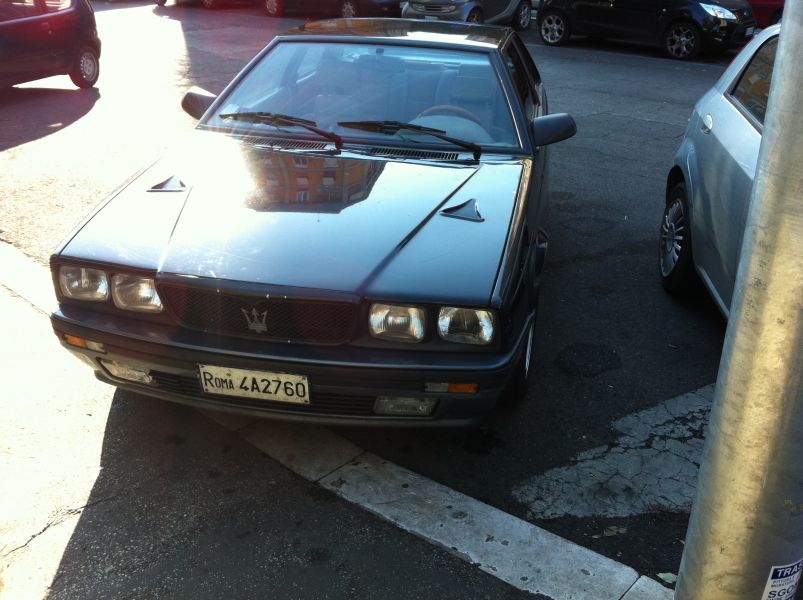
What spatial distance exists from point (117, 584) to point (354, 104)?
2618 mm

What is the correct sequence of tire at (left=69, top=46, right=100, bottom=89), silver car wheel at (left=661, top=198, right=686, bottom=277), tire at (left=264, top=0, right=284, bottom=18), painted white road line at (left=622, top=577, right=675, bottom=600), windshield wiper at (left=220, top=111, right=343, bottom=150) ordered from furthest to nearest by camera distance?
1. tire at (left=264, top=0, right=284, bottom=18)
2. tire at (left=69, top=46, right=100, bottom=89)
3. silver car wheel at (left=661, top=198, right=686, bottom=277)
4. windshield wiper at (left=220, top=111, right=343, bottom=150)
5. painted white road line at (left=622, top=577, right=675, bottom=600)

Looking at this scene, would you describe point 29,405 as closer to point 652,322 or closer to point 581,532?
point 581,532

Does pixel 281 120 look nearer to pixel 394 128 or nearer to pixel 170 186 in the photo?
pixel 394 128

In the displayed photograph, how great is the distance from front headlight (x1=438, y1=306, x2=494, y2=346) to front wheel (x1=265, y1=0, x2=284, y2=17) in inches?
670

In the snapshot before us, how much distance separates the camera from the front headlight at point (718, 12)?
45.2ft

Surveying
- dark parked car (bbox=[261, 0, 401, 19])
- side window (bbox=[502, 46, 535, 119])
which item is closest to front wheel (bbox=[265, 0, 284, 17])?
dark parked car (bbox=[261, 0, 401, 19])

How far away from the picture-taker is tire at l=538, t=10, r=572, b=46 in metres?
15.4

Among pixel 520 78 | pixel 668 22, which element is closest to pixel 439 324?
pixel 520 78

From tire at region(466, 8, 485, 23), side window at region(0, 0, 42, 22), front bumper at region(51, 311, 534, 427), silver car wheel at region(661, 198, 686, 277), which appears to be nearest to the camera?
front bumper at region(51, 311, 534, 427)

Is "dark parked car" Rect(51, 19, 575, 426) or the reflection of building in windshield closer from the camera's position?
"dark parked car" Rect(51, 19, 575, 426)

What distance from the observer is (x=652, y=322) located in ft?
16.1

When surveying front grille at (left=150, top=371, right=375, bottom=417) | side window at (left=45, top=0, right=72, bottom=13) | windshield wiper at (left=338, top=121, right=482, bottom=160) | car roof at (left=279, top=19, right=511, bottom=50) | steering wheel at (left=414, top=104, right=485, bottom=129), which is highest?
car roof at (left=279, top=19, right=511, bottom=50)

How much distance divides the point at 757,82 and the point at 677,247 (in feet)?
3.39

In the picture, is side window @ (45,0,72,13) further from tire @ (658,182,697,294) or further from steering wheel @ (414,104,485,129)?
tire @ (658,182,697,294)
